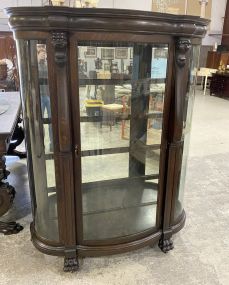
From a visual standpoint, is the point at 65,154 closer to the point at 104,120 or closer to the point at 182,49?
the point at 104,120

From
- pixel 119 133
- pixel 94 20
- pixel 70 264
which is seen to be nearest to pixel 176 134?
pixel 119 133

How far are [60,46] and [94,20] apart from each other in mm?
190

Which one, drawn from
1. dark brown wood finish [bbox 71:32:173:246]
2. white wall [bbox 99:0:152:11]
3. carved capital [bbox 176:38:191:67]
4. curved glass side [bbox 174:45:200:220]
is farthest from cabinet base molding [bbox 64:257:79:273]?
white wall [bbox 99:0:152:11]

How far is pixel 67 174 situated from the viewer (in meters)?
1.48

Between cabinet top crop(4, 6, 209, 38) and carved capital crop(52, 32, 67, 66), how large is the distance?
0.03 meters

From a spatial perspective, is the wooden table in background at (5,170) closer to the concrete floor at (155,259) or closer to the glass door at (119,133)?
the concrete floor at (155,259)

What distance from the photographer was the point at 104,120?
172cm

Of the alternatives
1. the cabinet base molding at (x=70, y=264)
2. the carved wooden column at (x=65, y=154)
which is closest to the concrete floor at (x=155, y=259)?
the cabinet base molding at (x=70, y=264)

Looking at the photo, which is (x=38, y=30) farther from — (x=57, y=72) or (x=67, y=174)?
(x=67, y=174)

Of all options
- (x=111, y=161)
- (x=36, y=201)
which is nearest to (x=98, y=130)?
(x=111, y=161)

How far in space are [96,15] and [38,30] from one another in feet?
0.90

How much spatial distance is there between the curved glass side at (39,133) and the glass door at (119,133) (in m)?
Answer: 0.19

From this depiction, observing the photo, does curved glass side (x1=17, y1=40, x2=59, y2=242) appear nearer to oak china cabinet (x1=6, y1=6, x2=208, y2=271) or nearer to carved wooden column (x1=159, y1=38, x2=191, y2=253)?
oak china cabinet (x1=6, y1=6, x2=208, y2=271)

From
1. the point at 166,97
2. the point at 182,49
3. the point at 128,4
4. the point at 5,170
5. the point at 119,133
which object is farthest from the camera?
the point at 128,4
